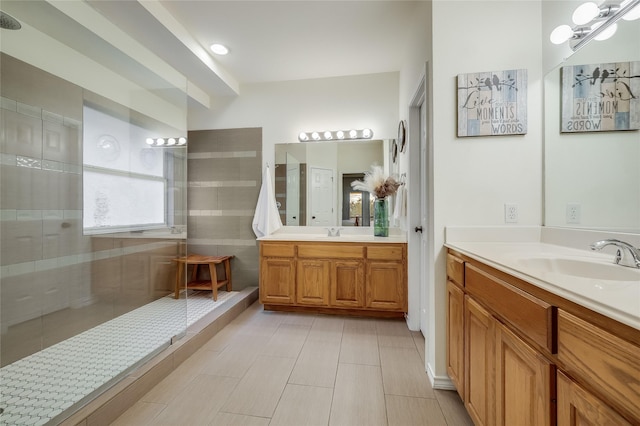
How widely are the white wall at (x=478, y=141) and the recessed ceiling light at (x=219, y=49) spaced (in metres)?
1.99

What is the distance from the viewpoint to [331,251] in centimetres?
266

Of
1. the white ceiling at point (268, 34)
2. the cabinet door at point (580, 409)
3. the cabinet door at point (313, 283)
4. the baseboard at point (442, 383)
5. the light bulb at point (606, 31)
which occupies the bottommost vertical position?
the baseboard at point (442, 383)

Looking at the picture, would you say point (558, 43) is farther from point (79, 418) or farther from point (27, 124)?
point (27, 124)

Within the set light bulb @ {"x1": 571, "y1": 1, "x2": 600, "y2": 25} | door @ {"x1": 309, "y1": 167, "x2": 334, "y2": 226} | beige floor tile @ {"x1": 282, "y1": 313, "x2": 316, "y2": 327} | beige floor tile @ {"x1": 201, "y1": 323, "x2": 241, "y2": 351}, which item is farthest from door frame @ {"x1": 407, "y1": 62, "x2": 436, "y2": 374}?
beige floor tile @ {"x1": 201, "y1": 323, "x2": 241, "y2": 351}

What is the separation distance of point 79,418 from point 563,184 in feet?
9.02

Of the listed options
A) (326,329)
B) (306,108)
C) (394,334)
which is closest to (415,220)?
(394,334)

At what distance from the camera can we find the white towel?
3.15 m

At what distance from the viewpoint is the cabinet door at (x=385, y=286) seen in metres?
2.53

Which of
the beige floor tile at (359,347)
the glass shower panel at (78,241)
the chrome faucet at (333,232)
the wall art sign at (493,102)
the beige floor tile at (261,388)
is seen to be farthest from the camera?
the chrome faucet at (333,232)

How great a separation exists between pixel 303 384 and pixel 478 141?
188 centimetres

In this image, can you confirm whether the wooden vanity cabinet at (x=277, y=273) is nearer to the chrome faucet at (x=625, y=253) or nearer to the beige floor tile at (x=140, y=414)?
the beige floor tile at (x=140, y=414)

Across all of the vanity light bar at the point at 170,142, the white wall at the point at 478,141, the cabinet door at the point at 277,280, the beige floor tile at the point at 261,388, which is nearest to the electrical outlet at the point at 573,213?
the white wall at the point at 478,141

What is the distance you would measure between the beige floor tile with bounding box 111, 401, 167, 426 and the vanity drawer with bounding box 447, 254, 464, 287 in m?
1.78

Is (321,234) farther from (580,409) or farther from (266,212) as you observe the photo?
(580,409)
